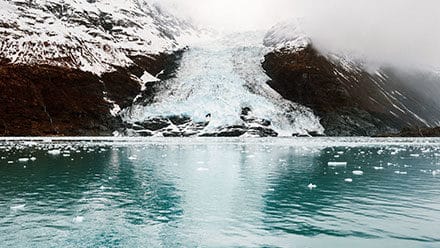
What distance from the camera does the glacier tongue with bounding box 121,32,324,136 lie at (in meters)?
132

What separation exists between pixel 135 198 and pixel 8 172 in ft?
48.9

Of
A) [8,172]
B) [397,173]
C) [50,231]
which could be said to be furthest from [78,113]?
[50,231]

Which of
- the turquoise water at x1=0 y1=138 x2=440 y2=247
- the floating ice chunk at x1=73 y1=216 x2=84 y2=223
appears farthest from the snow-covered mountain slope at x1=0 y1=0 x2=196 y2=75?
the floating ice chunk at x1=73 y1=216 x2=84 y2=223

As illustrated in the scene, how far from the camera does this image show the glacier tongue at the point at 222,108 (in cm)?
13162

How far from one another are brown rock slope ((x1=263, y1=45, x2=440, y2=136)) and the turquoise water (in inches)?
4470

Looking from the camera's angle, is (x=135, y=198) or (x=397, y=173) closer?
(x=135, y=198)

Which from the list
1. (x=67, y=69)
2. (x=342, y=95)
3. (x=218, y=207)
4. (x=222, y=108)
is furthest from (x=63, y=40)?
(x=218, y=207)

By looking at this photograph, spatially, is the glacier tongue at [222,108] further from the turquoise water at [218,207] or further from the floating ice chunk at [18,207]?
the floating ice chunk at [18,207]

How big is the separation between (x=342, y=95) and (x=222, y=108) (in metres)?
46.4

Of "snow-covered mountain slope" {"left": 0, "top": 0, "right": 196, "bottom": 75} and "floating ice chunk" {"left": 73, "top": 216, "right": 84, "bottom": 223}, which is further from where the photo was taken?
"snow-covered mountain slope" {"left": 0, "top": 0, "right": 196, "bottom": 75}

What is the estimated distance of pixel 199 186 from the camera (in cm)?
2580

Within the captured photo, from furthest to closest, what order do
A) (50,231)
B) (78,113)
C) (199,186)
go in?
(78,113), (199,186), (50,231)

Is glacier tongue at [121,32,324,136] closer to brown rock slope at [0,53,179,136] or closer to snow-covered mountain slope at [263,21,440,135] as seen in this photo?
snow-covered mountain slope at [263,21,440,135]

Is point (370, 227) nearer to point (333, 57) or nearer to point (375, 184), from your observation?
point (375, 184)
